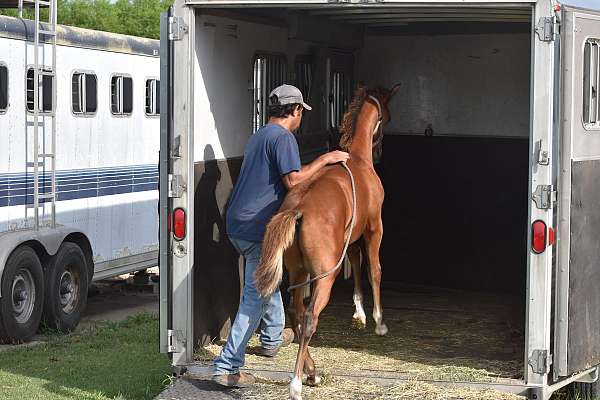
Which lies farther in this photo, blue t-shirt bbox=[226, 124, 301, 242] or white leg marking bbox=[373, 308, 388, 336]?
white leg marking bbox=[373, 308, 388, 336]

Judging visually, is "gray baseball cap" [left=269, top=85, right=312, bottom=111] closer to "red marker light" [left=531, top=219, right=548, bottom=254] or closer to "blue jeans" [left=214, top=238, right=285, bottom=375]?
"blue jeans" [left=214, top=238, right=285, bottom=375]

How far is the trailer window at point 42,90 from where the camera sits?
10656 mm

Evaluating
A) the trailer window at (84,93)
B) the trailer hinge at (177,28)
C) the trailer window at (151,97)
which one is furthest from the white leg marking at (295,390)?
the trailer window at (151,97)

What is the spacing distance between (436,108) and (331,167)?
12.5 ft

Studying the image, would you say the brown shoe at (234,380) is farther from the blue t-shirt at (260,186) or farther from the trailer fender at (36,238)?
the trailer fender at (36,238)

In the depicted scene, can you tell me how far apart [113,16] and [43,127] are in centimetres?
1886

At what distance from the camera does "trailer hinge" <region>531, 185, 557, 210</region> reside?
6.65m

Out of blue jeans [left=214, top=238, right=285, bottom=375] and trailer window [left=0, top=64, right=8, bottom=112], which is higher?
trailer window [left=0, top=64, right=8, bottom=112]

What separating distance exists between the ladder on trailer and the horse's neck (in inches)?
130

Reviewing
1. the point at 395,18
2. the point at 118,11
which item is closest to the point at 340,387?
the point at 395,18

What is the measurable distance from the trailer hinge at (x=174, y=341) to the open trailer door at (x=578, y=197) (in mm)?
2251

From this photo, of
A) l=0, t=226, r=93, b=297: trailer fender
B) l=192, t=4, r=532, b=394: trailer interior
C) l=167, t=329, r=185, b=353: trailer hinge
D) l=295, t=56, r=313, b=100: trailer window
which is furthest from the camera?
l=0, t=226, r=93, b=297: trailer fender

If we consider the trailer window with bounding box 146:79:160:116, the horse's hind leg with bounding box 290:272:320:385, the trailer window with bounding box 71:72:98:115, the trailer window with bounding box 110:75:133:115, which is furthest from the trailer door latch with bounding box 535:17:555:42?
the trailer window with bounding box 146:79:160:116

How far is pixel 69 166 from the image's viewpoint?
11.3 metres
